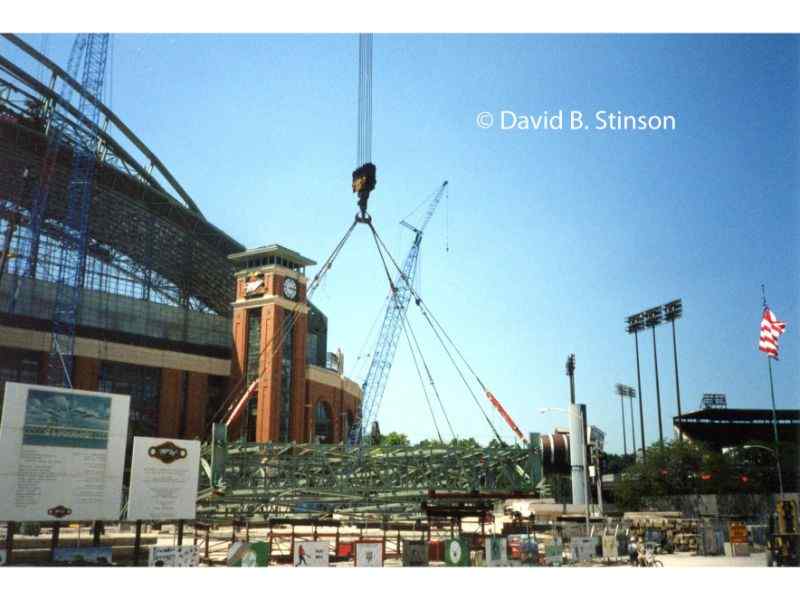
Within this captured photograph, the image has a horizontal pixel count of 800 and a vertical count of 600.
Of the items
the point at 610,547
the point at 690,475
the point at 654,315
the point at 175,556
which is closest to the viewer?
the point at 175,556

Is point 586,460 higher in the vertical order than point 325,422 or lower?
lower

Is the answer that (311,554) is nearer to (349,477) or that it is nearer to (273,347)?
(349,477)

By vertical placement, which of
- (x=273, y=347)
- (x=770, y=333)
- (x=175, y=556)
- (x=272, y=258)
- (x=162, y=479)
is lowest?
(x=175, y=556)

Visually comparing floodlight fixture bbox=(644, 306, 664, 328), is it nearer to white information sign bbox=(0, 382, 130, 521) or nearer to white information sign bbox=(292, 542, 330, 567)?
white information sign bbox=(292, 542, 330, 567)

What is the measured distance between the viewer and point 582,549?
108ft

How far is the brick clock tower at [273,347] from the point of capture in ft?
263

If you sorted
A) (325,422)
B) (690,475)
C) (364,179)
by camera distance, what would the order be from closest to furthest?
(364,179) < (690,475) < (325,422)

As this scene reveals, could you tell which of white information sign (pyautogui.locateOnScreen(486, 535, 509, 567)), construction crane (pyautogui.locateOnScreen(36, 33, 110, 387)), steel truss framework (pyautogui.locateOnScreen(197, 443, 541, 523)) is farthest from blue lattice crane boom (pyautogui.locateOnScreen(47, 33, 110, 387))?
white information sign (pyautogui.locateOnScreen(486, 535, 509, 567))

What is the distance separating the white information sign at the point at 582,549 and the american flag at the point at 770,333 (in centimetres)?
1452

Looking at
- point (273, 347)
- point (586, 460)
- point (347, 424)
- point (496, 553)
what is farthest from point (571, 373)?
point (347, 424)

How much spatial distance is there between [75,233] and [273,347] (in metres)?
23.2

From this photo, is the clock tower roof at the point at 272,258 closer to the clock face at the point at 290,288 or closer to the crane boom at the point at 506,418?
the clock face at the point at 290,288

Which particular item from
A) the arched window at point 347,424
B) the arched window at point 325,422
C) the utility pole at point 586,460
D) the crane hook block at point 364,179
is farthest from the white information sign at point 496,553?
the arched window at point 325,422
